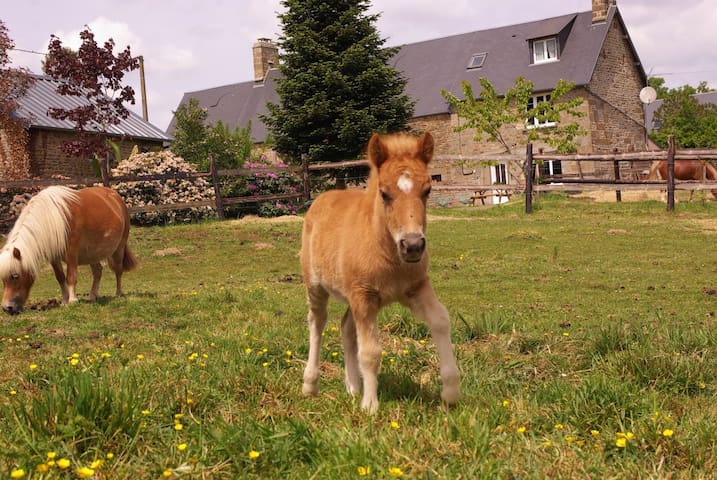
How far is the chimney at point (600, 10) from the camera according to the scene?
36531 millimetres

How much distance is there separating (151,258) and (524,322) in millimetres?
9865

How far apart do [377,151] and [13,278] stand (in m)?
6.76

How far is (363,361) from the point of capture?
402 centimetres

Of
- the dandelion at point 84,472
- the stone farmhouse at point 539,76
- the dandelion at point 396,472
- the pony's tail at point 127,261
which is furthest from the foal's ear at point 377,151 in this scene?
the stone farmhouse at point 539,76

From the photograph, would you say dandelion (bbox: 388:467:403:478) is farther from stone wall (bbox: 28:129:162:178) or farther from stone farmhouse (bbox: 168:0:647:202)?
→ stone farmhouse (bbox: 168:0:647:202)

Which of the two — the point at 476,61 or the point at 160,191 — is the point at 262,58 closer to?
the point at 476,61

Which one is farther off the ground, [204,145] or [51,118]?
[51,118]

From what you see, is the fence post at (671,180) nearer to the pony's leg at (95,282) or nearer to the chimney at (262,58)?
the pony's leg at (95,282)

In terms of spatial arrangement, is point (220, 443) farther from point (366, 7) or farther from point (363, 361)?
point (366, 7)

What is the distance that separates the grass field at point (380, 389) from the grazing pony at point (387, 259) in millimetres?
244

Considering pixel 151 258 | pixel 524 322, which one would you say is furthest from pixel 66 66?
pixel 524 322

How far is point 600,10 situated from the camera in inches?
1441

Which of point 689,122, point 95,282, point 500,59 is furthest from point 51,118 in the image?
point 689,122

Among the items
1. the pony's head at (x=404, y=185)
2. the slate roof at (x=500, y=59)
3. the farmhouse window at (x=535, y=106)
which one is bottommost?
the pony's head at (x=404, y=185)
